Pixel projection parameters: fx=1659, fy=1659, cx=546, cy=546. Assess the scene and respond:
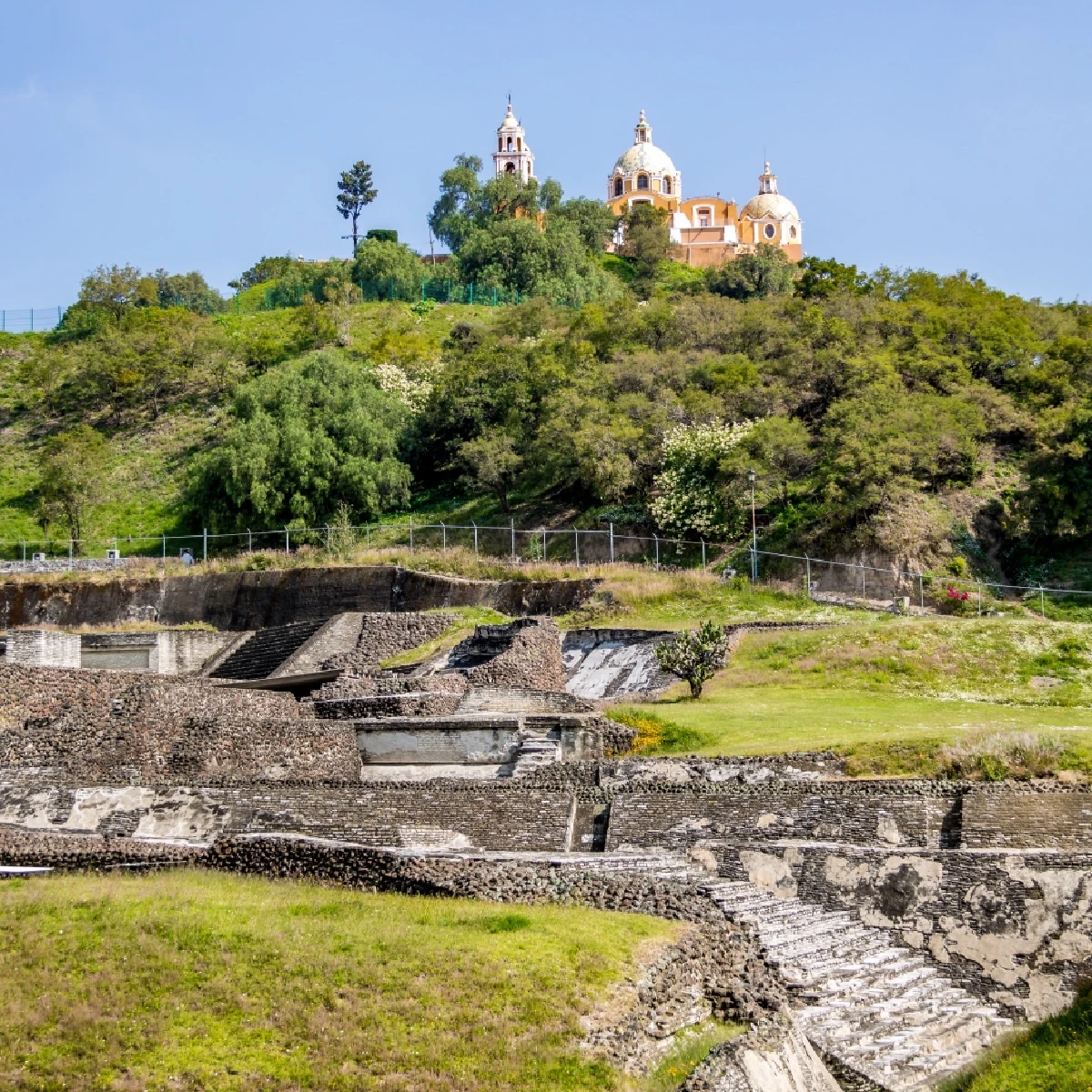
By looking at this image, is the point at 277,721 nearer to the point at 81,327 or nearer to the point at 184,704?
the point at 184,704

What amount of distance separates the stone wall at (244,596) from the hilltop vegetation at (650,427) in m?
5.29

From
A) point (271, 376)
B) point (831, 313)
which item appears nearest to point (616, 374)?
point (831, 313)

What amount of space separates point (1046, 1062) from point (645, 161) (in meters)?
107

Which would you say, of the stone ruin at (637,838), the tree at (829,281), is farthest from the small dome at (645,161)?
the stone ruin at (637,838)

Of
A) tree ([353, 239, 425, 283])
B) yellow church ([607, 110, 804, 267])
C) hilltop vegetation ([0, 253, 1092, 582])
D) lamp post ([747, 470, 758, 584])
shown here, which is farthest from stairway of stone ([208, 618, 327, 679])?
yellow church ([607, 110, 804, 267])

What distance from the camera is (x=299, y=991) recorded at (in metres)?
15.9

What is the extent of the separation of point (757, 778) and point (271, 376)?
1756 inches

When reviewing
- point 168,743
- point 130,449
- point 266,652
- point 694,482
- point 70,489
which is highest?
point 130,449

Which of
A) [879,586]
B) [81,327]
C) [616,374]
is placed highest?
[81,327]

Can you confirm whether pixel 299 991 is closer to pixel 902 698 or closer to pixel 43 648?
pixel 902 698

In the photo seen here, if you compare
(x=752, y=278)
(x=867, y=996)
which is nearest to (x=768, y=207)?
(x=752, y=278)

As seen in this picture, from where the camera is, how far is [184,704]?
101ft

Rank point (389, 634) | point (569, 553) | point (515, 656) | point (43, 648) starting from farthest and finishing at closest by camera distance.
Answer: point (569, 553) → point (43, 648) → point (389, 634) → point (515, 656)

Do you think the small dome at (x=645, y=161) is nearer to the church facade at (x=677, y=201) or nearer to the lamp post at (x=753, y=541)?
the church facade at (x=677, y=201)
